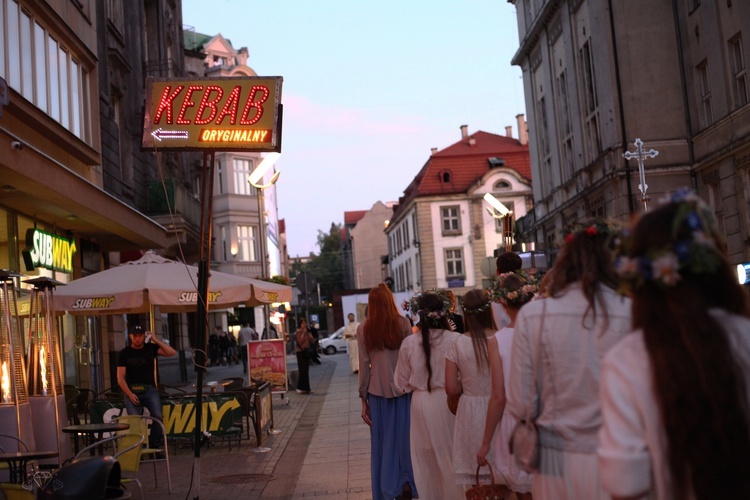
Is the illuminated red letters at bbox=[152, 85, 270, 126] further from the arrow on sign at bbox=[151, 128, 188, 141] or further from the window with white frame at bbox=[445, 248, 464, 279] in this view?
the window with white frame at bbox=[445, 248, 464, 279]

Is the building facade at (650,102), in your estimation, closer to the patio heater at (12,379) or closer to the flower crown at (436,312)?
the flower crown at (436,312)

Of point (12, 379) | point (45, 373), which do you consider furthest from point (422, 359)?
point (45, 373)

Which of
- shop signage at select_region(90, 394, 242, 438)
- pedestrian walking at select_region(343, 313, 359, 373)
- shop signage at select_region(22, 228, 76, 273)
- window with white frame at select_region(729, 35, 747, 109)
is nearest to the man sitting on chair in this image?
shop signage at select_region(90, 394, 242, 438)

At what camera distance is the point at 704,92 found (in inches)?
1204

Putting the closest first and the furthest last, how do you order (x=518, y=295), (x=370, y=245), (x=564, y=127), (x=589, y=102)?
(x=518, y=295)
(x=589, y=102)
(x=564, y=127)
(x=370, y=245)

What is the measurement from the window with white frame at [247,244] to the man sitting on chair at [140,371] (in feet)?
162

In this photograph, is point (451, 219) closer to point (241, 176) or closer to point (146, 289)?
point (241, 176)

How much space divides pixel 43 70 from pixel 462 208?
60.9 metres

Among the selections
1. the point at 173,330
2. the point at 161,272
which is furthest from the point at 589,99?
the point at 161,272

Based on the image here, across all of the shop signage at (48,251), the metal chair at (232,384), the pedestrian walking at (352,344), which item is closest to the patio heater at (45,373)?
the metal chair at (232,384)

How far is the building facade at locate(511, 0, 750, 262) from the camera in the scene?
26.9 m

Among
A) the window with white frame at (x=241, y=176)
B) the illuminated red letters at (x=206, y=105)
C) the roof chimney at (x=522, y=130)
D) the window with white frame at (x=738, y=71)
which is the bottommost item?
the illuminated red letters at (x=206, y=105)

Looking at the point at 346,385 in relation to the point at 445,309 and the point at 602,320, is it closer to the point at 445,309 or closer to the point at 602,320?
the point at 445,309

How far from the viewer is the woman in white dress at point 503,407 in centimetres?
588
